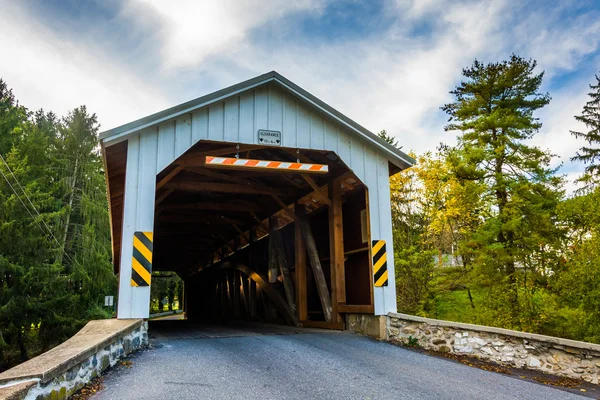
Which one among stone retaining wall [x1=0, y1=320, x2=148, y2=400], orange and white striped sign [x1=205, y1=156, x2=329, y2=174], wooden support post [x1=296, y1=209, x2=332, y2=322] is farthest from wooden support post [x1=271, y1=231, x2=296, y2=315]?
stone retaining wall [x1=0, y1=320, x2=148, y2=400]

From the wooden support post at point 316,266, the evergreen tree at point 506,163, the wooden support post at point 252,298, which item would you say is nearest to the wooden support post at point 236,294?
the wooden support post at point 252,298

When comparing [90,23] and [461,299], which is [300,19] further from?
[461,299]

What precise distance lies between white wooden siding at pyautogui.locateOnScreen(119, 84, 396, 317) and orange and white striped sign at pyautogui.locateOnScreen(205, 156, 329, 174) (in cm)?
29

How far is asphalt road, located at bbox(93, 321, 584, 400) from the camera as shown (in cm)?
370

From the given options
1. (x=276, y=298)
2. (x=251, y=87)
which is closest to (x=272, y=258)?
(x=276, y=298)

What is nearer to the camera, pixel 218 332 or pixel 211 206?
pixel 218 332

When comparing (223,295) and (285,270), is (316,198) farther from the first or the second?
(223,295)

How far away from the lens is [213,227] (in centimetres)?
1538

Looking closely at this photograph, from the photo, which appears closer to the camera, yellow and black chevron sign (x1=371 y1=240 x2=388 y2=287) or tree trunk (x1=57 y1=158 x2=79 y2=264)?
yellow and black chevron sign (x1=371 y1=240 x2=388 y2=287)

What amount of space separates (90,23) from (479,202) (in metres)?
10.6

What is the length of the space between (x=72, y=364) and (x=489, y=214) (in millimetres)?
12258

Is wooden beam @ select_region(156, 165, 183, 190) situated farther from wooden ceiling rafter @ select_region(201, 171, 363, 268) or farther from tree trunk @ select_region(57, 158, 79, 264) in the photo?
tree trunk @ select_region(57, 158, 79, 264)

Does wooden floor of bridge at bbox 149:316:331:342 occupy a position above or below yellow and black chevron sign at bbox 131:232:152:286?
below

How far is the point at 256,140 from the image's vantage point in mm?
6949
